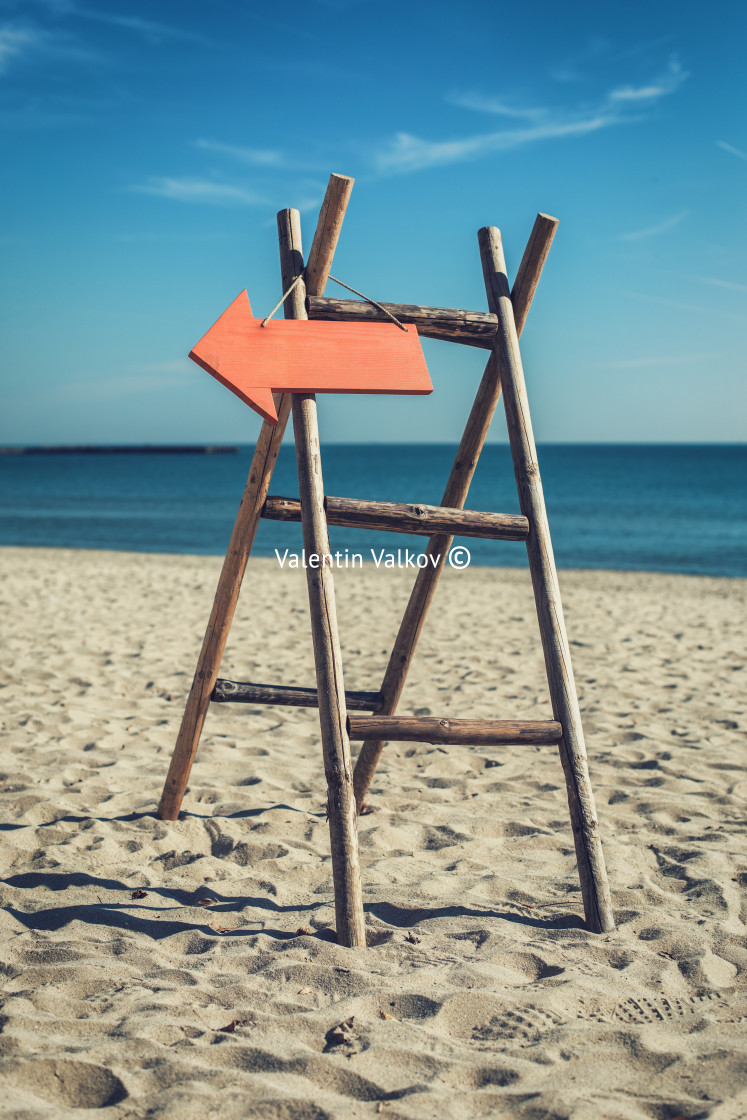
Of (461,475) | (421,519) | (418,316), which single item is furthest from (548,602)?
(418,316)

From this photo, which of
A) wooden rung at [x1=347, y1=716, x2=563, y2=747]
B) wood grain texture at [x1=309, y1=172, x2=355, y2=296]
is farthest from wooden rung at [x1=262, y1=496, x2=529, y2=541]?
wood grain texture at [x1=309, y1=172, x2=355, y2=296]

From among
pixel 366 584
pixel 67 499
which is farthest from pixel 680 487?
pixel 366 584

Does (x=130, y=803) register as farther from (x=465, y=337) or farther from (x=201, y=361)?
(x=465, y=337)

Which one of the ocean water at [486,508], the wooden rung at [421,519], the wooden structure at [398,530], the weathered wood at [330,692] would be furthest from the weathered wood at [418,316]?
the ocean water at [486,508]

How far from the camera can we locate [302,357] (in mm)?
2455

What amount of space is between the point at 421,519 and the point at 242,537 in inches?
30.0

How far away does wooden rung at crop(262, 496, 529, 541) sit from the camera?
2.42 meters

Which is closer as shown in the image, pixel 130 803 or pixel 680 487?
pixel 130 803

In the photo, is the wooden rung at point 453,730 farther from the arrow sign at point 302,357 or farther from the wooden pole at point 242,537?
the arrow sign at point 302,357

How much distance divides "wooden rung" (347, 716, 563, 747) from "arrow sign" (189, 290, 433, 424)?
1025 millimetres

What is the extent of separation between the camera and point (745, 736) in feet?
14.2

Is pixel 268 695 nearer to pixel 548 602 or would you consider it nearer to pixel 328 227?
pixel 548 602

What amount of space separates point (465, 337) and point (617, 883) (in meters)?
2.01

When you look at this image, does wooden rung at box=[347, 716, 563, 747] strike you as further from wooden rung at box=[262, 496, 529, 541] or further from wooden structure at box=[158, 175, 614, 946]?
wooden rung at box=[262, 496, 529, 541]
